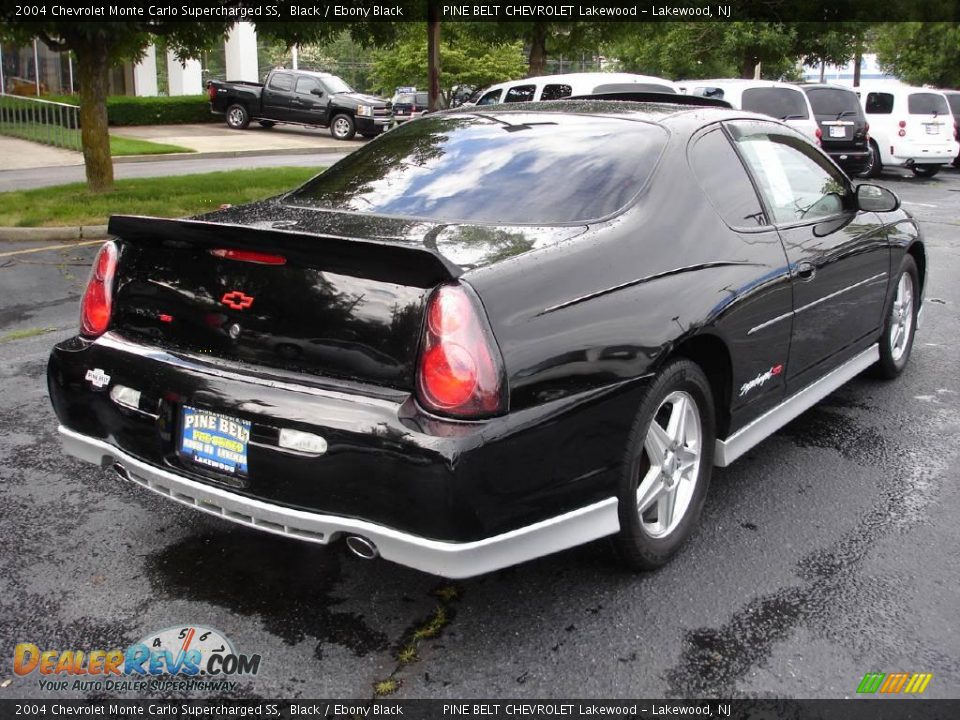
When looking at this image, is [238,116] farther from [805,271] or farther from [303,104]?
[805,271]

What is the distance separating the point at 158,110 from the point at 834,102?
2023 centimetres

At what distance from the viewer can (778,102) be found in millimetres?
16312

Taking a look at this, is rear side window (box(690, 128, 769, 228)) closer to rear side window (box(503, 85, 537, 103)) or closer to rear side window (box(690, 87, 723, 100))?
rear side window (box(503, 85, 537, 103))

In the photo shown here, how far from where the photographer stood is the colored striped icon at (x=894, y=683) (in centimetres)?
271

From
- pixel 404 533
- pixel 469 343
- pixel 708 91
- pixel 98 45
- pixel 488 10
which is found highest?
pixel 488 10

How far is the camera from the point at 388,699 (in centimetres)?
263

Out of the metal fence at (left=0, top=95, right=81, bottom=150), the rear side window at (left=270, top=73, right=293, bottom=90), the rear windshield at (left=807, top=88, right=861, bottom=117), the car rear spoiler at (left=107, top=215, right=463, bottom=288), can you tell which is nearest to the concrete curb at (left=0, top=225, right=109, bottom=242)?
the car rear spoiler at (left=107, top=215, right=463, bottom=288)

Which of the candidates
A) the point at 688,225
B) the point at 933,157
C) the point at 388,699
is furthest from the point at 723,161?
the point at 933,157

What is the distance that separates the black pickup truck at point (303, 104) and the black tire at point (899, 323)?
2138 centimetres

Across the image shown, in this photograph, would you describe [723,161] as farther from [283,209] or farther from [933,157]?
[933,157]

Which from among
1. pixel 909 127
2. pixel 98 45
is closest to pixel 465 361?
pixel 98 45

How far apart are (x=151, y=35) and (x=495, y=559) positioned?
1203 centimetres

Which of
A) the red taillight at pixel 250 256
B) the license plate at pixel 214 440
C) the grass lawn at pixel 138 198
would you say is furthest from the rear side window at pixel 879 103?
the license plate at pixel 214 440

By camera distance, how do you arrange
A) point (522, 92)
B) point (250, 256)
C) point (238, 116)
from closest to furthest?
point (250, 256), point (522, 92), point (238, 116)
